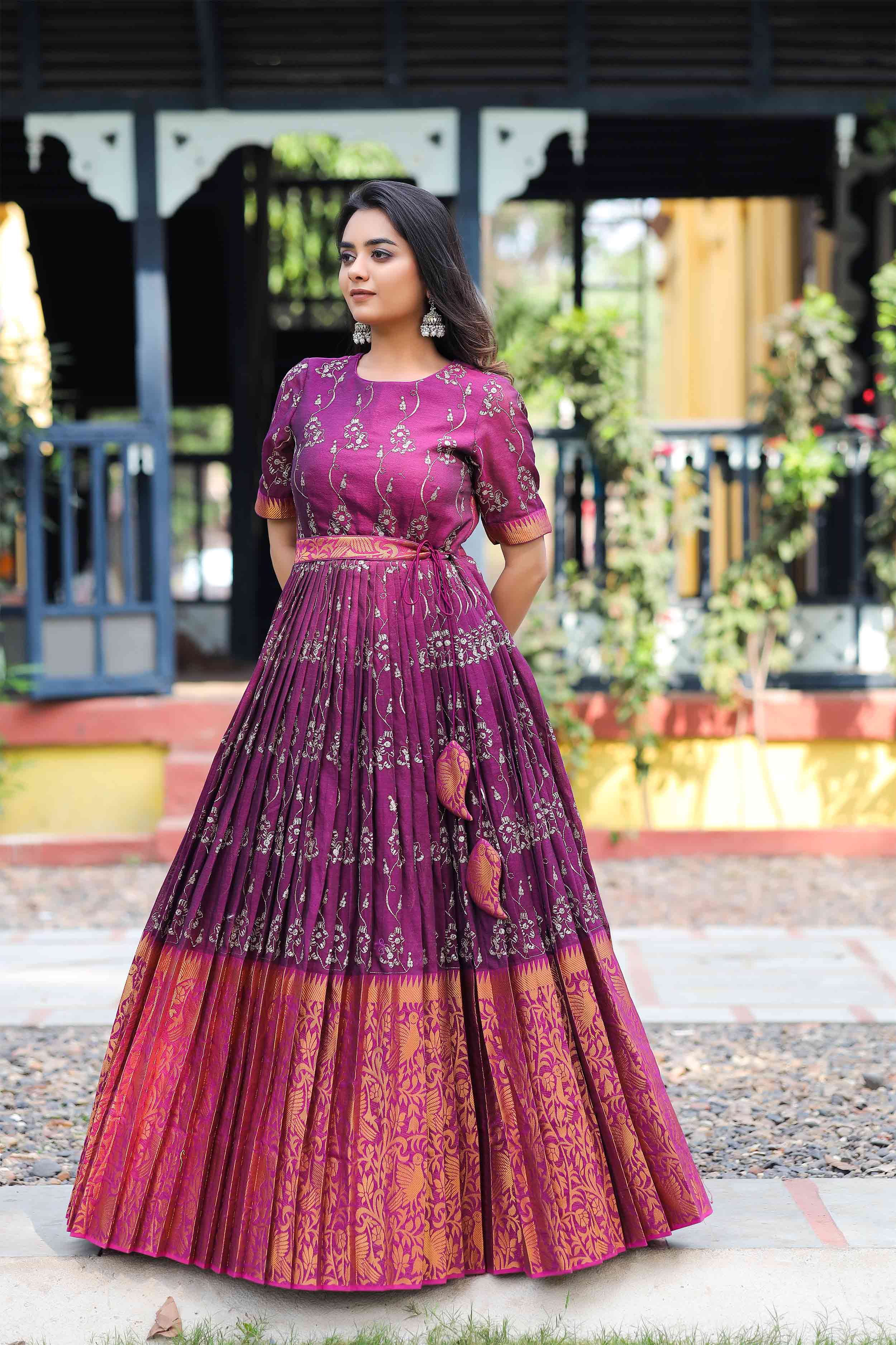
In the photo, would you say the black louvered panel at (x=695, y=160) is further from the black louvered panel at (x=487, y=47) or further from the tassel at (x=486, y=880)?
the tassel at (x=486, y=880)

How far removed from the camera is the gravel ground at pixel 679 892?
565cm

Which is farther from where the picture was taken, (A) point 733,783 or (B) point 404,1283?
(A) point 733,783

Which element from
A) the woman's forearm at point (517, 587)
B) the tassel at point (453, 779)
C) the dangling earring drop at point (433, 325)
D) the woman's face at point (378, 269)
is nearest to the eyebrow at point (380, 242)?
the woman's face at point (378, 269)

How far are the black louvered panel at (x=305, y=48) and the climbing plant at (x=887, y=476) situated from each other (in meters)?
2.28

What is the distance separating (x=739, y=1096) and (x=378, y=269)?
85.1 inches

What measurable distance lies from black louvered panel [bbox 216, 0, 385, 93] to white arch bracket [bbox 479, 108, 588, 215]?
1.67 feet

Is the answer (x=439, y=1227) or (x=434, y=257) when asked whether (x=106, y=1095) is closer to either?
(x=439, y=1227)

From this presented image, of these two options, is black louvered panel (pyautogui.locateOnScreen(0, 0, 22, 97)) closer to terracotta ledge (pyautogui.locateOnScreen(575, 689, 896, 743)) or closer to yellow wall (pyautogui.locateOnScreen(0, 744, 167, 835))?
yellow wall (pyautogui.locateOnScreen(0, 744, 167, 835))

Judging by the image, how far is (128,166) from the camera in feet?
21.9

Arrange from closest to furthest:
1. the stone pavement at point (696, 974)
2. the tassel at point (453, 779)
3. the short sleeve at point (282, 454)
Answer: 1. the tassel at point (453, 779)
2. the short sleeve at point (282, 454)
3. the stone pavement at point (696, 974)

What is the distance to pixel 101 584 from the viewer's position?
6.68 m

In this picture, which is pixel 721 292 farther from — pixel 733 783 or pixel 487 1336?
pixel 487 1336

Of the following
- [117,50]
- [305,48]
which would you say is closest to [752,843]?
[305,48]

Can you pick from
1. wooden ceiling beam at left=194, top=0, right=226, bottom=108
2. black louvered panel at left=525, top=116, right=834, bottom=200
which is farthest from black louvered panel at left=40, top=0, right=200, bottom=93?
black louvered panel at left=525, top=116, right=834, bottom=200
